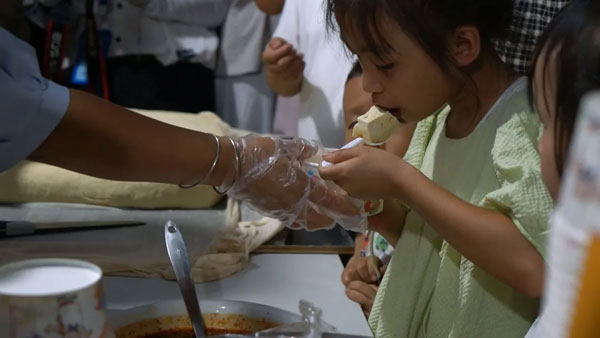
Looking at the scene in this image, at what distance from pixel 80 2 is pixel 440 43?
161 centimetres

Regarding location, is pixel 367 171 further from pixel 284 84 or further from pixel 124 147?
pixel 284 84

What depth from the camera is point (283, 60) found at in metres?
1.70

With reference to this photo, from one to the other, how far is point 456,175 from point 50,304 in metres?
0.66

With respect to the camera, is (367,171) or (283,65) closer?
(367,171)

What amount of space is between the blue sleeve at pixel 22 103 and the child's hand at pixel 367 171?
Result: 0.36 m

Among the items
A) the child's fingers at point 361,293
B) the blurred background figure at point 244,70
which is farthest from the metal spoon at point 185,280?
A: the blurred background figure at point 244,70

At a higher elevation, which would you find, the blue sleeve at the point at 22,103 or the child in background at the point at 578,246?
the child in background at the point at 578,246

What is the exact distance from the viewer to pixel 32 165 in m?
1.41

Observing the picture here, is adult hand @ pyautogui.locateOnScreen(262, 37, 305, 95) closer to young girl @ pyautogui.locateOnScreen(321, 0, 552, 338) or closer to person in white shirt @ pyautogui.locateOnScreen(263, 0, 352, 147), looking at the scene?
person in white shirt @ pyautogui.locateOnScreen(263, 0, 352, 147)

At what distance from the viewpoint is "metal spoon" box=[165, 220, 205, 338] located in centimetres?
82

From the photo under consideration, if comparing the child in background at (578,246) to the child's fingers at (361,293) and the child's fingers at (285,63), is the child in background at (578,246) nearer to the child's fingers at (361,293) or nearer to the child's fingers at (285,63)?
the child's fingers at (361,293)

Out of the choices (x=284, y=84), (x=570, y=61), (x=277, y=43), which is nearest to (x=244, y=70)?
(x=284, y=84)

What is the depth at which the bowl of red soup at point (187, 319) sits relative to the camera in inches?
33.1

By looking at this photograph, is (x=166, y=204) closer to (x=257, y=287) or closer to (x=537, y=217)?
(x=257, y=287)
